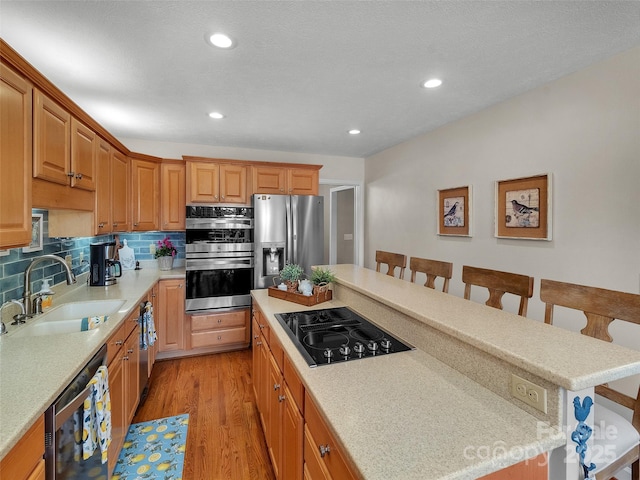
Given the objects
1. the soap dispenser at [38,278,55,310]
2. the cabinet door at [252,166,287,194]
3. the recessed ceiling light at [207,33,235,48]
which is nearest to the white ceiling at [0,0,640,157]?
the recessed ceiling light at [207,33,235,48]

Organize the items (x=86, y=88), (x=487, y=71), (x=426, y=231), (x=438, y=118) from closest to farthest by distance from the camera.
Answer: (x=487, y=71) → (x=86, y=88) → (x=438, y=118) → (x=426, y=231)

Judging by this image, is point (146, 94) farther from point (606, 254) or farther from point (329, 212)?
point (329, 212)

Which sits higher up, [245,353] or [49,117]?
[49,117]

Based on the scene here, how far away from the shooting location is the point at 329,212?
237 inches

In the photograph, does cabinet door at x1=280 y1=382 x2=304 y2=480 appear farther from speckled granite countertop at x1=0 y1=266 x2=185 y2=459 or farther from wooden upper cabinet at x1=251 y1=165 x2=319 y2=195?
wooden upper cabinet at x1=251 y1=165 x2=319 y2=195

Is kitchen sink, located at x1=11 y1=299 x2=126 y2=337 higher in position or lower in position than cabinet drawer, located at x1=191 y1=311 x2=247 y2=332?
higher

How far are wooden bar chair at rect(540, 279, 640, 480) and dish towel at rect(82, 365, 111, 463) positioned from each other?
1.98 meters

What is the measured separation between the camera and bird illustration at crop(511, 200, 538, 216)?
2.43 m

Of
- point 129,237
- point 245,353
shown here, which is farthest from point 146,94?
point 245,353

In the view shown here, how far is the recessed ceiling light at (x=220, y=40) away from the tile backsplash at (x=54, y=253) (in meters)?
1.75

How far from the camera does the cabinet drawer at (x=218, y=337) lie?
137 inches

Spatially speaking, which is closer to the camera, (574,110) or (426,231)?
(574,110)

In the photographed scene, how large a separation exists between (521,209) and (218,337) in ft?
10.9

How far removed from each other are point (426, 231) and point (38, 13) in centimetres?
350
